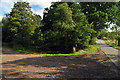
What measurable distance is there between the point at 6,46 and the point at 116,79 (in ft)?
12.4

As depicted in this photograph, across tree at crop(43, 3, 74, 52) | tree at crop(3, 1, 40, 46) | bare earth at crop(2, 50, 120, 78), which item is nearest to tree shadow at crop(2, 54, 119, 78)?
bare earth at crop(2, 50, 120, 78)

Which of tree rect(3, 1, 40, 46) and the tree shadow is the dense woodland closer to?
tree rect(3, 1, 40, 46)

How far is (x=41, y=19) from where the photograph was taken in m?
16.6

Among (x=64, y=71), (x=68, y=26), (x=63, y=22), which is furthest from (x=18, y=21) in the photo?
(x=68, y=26)

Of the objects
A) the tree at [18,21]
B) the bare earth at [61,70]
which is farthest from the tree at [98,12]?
the bare earth at [61,70]

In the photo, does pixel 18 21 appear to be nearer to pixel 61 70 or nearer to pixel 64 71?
pixel 61 70

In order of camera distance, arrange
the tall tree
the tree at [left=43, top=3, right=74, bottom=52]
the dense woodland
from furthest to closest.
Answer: the tall tree, the dense woodland, the tree at [left=43, top=3, right=74, bottom=52]

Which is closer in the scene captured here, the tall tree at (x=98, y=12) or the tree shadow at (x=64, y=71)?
the tree shadow at (x=64, y=71)

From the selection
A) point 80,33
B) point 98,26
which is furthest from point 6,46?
point 98,26

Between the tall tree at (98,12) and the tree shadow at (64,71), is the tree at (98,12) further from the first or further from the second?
the tree shadow at (64,71)

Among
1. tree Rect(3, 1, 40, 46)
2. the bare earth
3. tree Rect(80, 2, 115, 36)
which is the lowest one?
the bare earth

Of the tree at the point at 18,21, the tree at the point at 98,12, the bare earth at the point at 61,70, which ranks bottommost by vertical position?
the bare earth at the point at 61,70

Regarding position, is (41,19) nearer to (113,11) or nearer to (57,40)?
(57,40)

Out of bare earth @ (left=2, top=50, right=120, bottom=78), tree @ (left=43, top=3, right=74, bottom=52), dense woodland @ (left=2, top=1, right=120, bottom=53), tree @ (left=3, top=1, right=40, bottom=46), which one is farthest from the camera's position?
dense woodland @ (left=2, top=1, right=120, bottom=53)
